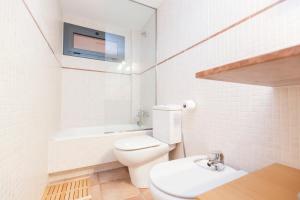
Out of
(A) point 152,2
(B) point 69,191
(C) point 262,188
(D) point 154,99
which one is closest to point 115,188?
(B) point 69,191

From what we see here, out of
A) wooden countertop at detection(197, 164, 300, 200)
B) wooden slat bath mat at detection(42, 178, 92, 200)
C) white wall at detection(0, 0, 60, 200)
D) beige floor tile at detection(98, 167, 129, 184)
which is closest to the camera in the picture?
wooden countertop at detection(197, 164, 300, 200)

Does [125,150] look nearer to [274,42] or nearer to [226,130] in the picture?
[226,130]

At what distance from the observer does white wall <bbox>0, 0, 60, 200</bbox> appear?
24.4 inches

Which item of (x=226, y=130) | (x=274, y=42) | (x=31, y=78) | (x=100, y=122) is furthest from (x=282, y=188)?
(x=100, y=122)

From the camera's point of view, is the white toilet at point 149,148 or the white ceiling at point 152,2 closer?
the white toilet at point 149,148

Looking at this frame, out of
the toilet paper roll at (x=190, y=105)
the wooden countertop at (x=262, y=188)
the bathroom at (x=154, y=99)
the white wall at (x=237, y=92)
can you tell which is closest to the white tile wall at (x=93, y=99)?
the bathroom at (x=154, y=99)

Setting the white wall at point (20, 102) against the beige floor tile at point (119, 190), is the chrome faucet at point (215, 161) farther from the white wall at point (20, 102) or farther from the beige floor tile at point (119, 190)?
the white wall at point (20, 102)

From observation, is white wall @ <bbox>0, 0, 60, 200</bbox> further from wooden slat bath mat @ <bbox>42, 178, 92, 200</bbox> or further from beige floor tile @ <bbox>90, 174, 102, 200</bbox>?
beige floor tile @ <bbox>90, 174, 102, 200</bbox>

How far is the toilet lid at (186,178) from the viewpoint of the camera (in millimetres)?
647

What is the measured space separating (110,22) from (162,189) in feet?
7.69

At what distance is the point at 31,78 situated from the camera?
3.03 ft

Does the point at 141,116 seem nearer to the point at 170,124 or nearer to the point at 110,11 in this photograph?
the point at 170,124

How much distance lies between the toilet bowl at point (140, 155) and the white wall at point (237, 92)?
28 centimetres

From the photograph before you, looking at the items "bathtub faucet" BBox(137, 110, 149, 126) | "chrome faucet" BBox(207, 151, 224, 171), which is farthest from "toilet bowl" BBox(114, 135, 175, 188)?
"bathtub faucet" BBox(137, 110, 149, 126)
